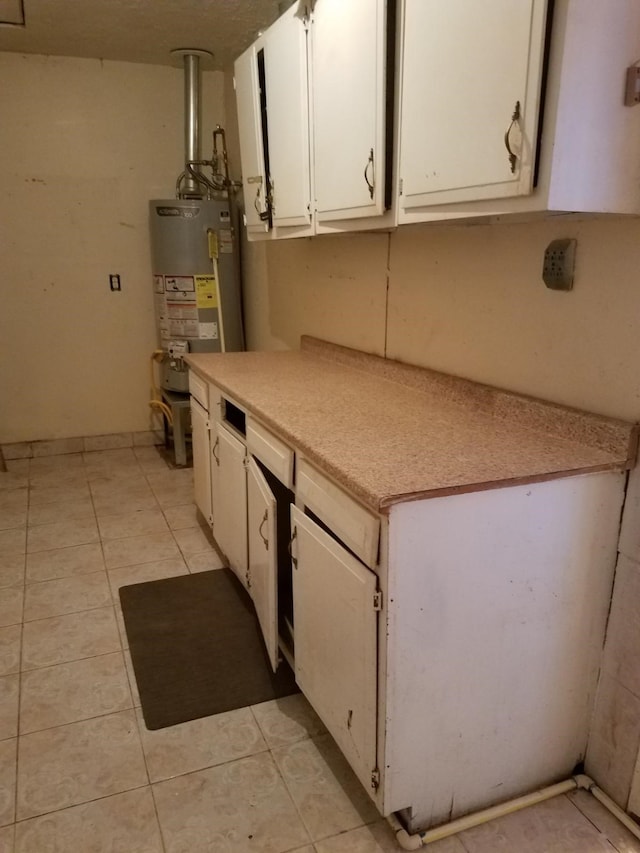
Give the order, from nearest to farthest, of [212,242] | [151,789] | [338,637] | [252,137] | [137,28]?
1. [338,637]
2. [151,789]
3. [252,137]
4. [137,28]
5. [212,242]

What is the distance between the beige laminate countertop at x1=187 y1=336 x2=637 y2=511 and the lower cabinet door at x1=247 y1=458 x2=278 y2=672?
22 cm

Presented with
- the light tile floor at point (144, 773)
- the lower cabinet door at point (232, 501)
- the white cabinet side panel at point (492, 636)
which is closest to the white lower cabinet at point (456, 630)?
the white cabinet side panel at point (492, 636)

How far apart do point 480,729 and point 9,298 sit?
11.9ft

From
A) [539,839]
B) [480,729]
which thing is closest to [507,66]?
[480,729]

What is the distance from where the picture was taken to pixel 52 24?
307 cm

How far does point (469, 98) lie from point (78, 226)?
10.5 feet

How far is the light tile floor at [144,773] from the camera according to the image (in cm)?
A: 142

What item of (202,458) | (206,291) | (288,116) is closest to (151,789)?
(202,458)

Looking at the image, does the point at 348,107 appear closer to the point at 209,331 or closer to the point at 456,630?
the point at 456,630

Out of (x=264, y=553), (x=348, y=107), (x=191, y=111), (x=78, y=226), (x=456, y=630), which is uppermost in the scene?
(x=191, y=111)

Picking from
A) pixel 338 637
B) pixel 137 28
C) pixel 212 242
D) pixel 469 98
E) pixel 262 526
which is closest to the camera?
pixel 469 98

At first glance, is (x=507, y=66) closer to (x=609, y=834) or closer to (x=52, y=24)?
(x=609, y=834)

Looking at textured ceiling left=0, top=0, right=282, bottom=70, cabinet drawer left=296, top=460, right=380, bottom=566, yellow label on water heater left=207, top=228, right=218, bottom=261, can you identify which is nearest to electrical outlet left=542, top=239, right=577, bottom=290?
cabinet drawer left=296, top=460, right=380, bottom=566

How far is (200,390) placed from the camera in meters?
2.69
